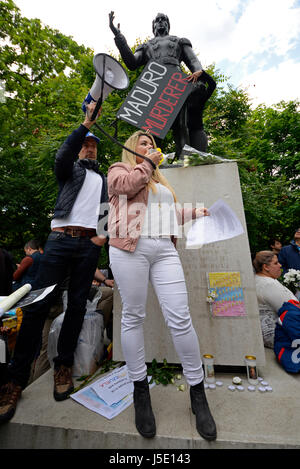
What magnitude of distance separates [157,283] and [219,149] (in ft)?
15.9

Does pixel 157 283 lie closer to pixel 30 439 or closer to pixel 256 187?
pixel 30 439

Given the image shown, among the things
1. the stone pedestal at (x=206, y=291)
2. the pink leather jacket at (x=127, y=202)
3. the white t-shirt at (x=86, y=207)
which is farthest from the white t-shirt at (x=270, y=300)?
the white t-shirt at (x=86, y=207)

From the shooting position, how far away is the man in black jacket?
64.5 inches

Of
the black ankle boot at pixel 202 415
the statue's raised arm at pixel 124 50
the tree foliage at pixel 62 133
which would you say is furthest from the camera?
the tree foliage at pixel 62 133

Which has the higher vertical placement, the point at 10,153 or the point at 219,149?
the point at 10,153

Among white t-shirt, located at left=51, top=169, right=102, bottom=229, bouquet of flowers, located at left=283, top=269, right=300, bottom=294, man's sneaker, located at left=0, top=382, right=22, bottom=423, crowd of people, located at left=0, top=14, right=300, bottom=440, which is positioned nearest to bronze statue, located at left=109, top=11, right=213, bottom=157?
crowd of people, located at left=0, top=14, right=300, bottom=440

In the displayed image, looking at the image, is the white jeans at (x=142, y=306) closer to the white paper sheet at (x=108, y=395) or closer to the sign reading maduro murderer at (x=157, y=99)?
the white paper sheet at (x=108, y=395)

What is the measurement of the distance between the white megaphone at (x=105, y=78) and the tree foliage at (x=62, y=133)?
3559 millimetres

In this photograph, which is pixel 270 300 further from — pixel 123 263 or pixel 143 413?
pixel 123 263

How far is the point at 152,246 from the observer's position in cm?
142

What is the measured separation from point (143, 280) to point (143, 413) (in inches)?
31.3

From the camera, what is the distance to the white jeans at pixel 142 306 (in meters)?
1.35

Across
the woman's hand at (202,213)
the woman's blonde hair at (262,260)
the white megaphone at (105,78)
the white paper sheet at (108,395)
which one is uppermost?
the white megaphone at (105,78)
